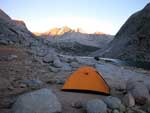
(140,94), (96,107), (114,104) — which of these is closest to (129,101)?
(140,94)

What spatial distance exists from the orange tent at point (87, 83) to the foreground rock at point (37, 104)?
3.68 m

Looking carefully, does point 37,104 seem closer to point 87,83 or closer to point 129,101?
point 129,101

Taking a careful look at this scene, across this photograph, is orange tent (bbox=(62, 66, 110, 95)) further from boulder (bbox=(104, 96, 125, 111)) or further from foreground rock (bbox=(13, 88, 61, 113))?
foreground rock (bbox=(13, 88, 61, 113))

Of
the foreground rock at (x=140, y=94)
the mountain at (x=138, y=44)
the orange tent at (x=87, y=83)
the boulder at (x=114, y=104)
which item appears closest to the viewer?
the boulder at (x=114, y=104)

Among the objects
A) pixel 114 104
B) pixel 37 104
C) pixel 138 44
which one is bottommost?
pixel 114 104

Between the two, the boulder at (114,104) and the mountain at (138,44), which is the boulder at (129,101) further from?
the mountain at (138,44)

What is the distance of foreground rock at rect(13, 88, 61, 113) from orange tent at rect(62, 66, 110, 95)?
368cm

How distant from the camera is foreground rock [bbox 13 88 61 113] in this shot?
7176mm

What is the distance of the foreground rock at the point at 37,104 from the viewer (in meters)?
7.18

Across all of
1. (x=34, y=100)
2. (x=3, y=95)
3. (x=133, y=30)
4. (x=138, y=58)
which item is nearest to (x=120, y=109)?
(x=34, y=100)

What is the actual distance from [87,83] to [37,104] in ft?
14.8

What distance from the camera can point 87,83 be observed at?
11578mm

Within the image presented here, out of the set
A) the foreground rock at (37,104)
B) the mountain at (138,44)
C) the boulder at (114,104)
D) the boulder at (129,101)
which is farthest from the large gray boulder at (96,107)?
the mountain at (138,44)

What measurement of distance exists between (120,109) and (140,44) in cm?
7095
